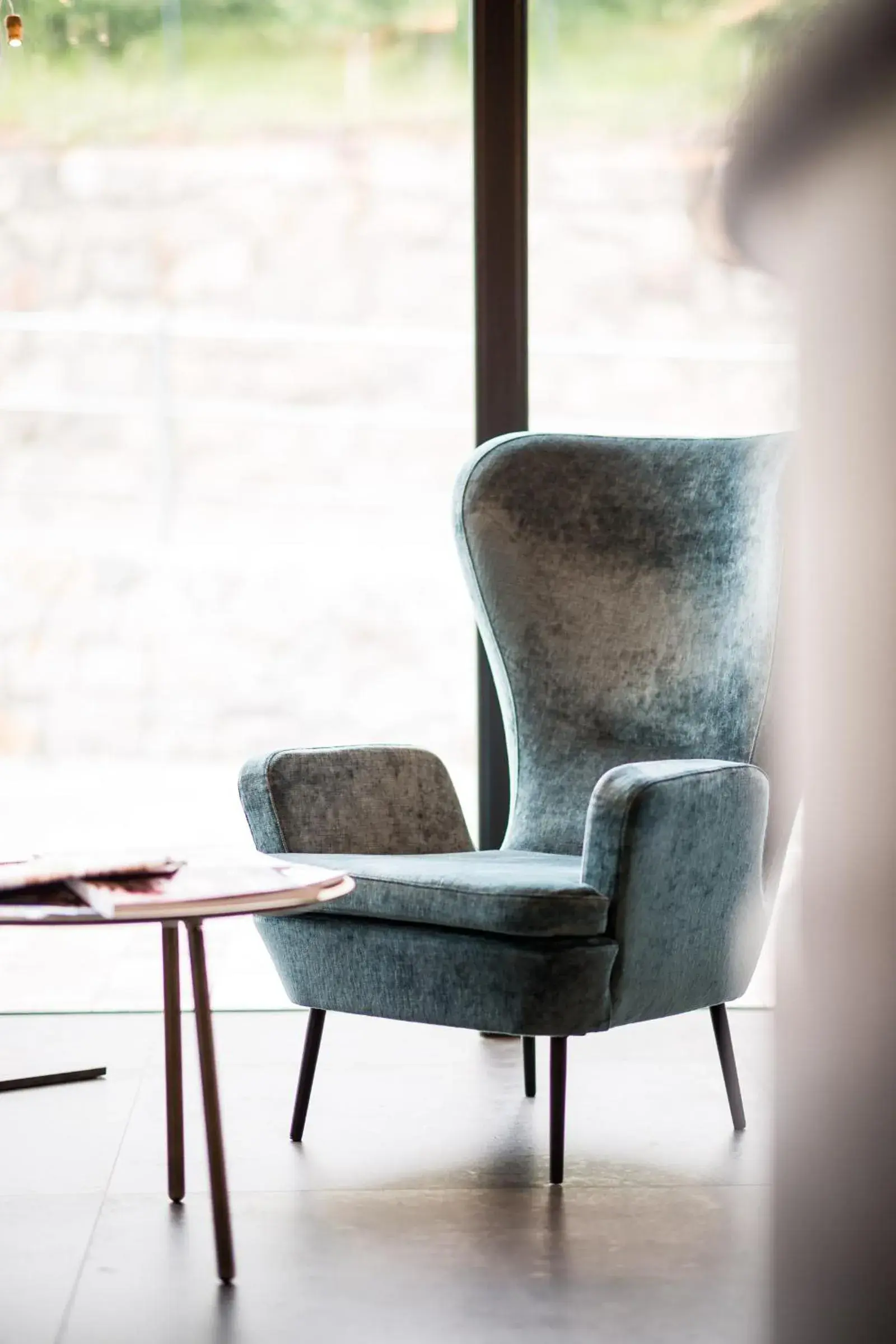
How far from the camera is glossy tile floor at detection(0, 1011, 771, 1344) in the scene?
1.73 m

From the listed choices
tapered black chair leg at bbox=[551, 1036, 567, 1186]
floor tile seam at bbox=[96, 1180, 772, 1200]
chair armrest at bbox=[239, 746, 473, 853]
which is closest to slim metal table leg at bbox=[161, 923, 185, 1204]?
floor tile seam at bbox=[96, 1180, 772, 1200]

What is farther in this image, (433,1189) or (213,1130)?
(433,1189)

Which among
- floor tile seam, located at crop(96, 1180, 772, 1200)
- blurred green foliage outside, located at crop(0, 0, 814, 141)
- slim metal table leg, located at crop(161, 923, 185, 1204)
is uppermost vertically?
blurred green foliage outside, located at crop(0, 0, 814, 141)

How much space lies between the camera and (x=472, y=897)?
2.11 m

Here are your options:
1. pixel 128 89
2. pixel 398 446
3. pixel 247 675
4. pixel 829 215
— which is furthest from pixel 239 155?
pixel 829 215

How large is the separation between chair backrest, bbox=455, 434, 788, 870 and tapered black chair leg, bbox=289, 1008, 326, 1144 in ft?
1.74

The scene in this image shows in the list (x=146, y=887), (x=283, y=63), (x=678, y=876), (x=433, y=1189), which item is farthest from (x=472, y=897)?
(x=283, y=63)

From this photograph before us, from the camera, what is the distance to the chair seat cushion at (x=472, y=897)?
2072mm

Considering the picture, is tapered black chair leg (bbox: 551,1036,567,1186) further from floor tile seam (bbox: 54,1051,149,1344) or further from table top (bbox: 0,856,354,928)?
floor tile seam (bbox: 54,1051,149,1344)

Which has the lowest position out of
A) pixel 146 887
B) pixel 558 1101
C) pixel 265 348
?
pixel 558 1101

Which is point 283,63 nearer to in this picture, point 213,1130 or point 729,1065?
point 729,1065

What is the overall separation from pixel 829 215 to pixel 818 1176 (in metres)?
0.17

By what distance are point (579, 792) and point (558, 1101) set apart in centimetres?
66

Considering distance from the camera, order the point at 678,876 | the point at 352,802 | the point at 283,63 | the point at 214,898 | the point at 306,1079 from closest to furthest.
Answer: the point at 214,898 < the point at 678,876 < the point at 306,1079 < the point at 352,802 < the point at 283,63
